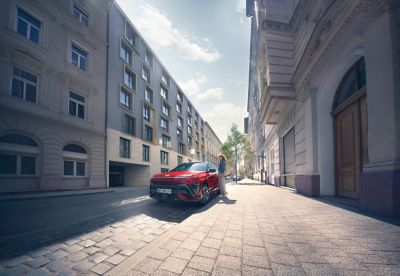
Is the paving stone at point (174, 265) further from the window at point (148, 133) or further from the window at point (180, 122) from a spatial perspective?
the window at point (180, 122)

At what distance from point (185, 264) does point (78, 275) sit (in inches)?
45.8

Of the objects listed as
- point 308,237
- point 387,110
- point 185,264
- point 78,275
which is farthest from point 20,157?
point 387,110

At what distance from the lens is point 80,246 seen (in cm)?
283

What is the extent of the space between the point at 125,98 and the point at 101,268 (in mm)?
20820

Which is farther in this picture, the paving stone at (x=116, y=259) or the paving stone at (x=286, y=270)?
the paving stone at (x=116, y=259)

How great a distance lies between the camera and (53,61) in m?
13.2

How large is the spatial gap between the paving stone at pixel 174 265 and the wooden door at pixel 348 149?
5.90 meters

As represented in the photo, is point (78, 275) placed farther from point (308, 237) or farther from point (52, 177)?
point (52, 177)

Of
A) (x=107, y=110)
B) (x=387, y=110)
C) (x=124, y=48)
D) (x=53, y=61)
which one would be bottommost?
(x=387, y=110)

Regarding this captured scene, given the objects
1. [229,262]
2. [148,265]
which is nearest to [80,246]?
[148,265]

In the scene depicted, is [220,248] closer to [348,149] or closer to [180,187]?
[180,187]

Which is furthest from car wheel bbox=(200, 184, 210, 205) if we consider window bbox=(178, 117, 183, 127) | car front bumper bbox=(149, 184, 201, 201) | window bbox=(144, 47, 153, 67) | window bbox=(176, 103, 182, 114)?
window bbox=(178, 117, 183, 127)

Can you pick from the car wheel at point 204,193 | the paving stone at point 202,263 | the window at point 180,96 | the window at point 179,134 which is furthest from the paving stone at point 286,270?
the window at point 180,96

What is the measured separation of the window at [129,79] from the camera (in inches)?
820
